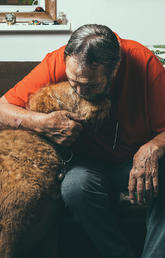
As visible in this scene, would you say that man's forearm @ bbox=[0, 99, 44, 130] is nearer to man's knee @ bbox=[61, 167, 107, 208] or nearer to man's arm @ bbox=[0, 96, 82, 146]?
man's arm @ bbox=[0, 96, 82, 146]

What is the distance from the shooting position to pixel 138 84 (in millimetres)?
1084

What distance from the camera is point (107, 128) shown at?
1.10m

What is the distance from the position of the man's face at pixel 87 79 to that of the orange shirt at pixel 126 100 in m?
0.19

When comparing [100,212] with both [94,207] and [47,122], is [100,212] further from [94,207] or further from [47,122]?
[47,122]

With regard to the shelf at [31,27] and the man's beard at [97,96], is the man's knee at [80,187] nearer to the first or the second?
the man's beard at [97,96]

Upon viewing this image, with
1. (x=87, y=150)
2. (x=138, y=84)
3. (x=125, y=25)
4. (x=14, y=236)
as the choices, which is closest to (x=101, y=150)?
(x=87, y=150)

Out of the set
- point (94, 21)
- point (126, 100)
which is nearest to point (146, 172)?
point (126, 100)

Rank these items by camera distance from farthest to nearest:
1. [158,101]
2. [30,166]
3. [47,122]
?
1. [158,101]
2. [47,122]
3. [30,166]

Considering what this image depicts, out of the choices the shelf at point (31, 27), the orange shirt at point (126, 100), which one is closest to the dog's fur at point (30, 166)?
the orange shirt at point (126, 100)

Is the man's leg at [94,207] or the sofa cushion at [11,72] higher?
the sofa cushion at [11,72]

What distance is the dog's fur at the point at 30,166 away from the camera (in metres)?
0.77

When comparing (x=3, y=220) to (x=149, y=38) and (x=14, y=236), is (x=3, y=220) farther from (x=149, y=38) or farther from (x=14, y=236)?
(x=149, y=38)

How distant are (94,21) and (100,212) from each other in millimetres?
1305

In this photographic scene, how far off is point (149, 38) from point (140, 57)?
2.97ft
